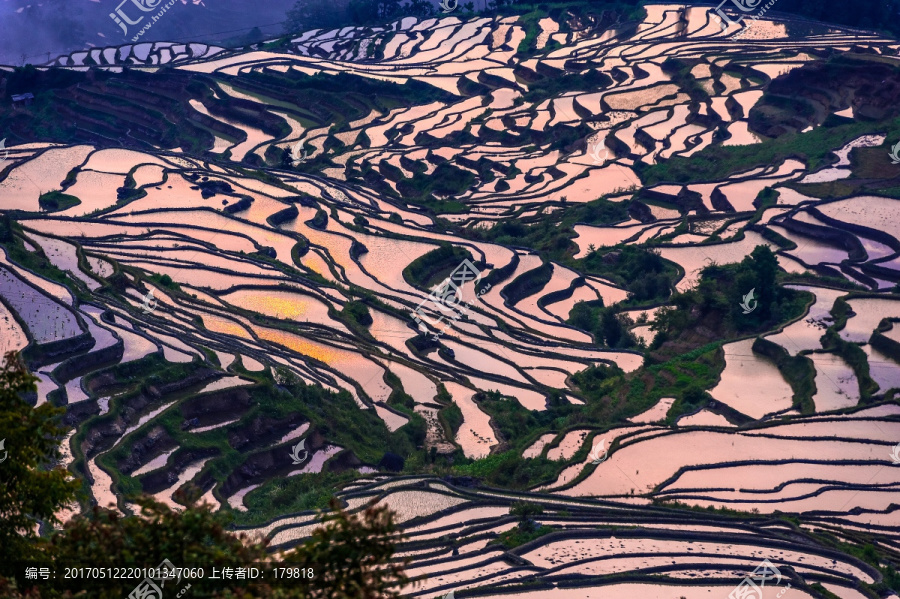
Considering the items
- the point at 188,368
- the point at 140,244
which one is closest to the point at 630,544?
the point at 188,368

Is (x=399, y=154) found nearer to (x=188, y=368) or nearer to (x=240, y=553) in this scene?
(x=188, y=368)

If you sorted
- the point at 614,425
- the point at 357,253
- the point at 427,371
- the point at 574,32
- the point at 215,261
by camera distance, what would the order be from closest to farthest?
the point at 614,425
the point at 427,371
the point at 215,261
the point at 357,253
the point at 574,32
